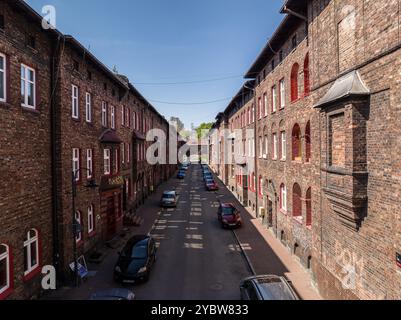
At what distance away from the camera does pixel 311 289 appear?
12406 mm

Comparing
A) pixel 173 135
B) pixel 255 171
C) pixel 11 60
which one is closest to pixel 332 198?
pixel 11 60

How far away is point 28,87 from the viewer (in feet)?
36.0

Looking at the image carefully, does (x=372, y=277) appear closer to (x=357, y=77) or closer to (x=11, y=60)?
(x=357, y=77)

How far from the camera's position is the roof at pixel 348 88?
8.16m

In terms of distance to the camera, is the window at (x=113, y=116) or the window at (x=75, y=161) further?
the window at (x=113, y=116)

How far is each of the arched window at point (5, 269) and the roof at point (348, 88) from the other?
11.5m

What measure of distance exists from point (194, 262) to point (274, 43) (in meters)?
13.8

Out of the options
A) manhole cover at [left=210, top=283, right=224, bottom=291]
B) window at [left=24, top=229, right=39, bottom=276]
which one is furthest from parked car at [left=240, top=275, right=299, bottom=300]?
window at [left=24, top=229, right=39, bottom=276]

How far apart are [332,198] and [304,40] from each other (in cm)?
821

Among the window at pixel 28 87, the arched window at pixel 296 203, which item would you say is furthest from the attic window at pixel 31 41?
the arched window at pixel 296 203

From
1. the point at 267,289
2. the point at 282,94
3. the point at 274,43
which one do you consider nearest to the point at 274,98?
the point at 282,94

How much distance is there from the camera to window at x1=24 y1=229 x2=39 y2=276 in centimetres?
1083

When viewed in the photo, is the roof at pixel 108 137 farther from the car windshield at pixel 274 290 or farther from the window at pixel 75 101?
the car windshield at pixel 274 290

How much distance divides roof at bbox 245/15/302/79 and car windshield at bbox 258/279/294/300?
39.2ft
